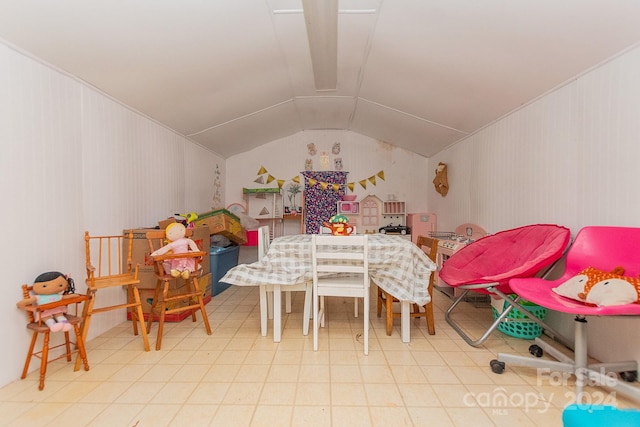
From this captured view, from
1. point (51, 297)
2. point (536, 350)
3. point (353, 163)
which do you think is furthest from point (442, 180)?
point (51, 297)

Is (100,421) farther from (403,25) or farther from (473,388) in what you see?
(403,25)

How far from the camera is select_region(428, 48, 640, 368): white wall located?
1928 mm

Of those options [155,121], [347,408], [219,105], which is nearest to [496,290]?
[347,408]

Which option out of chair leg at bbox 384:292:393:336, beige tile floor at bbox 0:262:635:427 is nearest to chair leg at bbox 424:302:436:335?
beige tile floor at bbox 0:262:635:427

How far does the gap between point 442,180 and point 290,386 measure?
381cm

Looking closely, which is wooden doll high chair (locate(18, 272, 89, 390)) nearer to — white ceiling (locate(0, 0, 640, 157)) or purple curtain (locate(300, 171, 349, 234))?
white ceiling (locate(0, 0, 640, 157))

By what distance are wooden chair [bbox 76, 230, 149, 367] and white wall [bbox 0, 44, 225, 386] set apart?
0.34 feet

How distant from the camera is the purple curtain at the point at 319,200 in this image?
5551 mm

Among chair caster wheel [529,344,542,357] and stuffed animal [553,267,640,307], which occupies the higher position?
stuffed animal [553,267,640,307]

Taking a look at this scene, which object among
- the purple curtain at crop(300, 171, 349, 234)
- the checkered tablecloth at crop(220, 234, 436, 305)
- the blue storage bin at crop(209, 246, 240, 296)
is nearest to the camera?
the checkered tablecloth at crop(220, 234, 436, 305)

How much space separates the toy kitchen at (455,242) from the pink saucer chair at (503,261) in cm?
47

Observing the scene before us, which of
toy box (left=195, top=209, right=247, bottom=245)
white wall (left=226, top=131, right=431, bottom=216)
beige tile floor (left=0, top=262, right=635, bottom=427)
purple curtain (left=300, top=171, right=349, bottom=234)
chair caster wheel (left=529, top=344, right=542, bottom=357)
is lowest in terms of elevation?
beige tile floor (left=0, top=262, right=635, bottom=427)

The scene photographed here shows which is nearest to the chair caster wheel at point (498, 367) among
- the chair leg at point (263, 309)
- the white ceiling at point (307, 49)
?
the chair leg at point (263, 309)

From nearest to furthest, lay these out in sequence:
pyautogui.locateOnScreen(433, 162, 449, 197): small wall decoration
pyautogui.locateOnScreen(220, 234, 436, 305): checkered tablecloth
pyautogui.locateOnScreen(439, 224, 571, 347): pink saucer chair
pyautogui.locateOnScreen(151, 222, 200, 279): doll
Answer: pyautogui.locateOnScreen(439, 224, 571, 347): pink saucer chair → pyautogui.locateOnScreen(220, 234, 436, 305): checkered tablecloth → pyautogui.locateOnScreen(151, 222, 200, 279): doll → pyautogui.locateOnScreen(433, 162, 449, 197): small wall decoration
